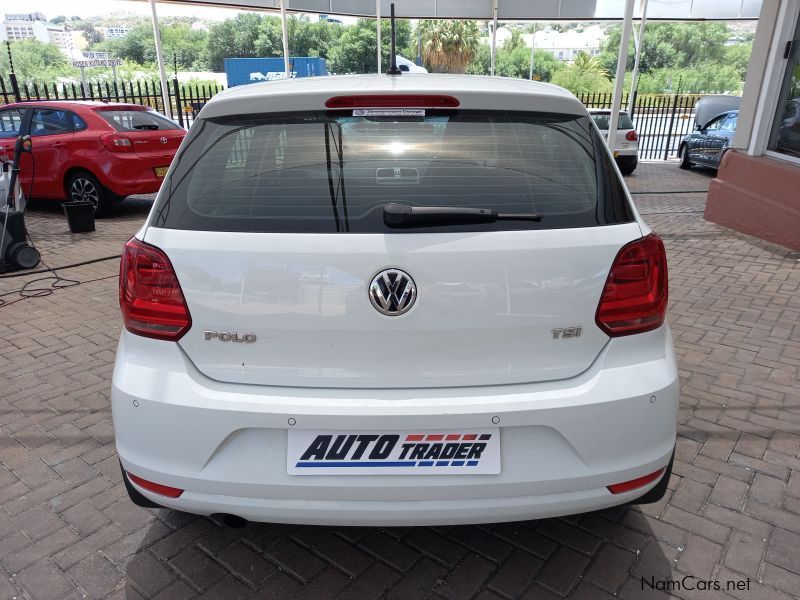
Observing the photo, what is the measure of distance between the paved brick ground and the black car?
12009 mm

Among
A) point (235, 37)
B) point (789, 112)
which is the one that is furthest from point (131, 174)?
point (235, 37)

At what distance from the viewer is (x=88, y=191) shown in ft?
29.0

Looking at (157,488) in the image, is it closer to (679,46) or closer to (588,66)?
(588,66)

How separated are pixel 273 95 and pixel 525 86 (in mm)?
891

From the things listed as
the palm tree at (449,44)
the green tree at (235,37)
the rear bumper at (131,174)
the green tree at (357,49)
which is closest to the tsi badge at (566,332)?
the rear bumper at (131,174)

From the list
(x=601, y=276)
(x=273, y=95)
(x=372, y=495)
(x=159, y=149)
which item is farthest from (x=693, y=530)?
(x=159, y=149)

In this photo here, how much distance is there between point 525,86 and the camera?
2.17 meters

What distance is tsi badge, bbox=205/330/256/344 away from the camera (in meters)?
1.81

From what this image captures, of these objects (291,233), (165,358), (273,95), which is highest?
(273,95)

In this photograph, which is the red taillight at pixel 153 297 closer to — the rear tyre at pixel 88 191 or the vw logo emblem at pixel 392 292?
the vw logo emblem at pixel 392 292

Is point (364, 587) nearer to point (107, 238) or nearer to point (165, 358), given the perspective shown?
point (165, 358)

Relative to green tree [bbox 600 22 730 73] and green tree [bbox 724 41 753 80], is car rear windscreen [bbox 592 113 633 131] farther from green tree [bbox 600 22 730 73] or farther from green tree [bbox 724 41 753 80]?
green tree [bbox 724 41 753 80]

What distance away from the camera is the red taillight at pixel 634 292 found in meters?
1.86

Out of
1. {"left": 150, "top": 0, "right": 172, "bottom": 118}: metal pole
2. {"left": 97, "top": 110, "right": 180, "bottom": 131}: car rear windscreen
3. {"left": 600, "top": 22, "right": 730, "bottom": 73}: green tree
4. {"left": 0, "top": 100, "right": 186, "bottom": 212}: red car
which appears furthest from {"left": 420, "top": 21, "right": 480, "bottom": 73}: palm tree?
{"left": 0, "top": 100, "right": 186, "bottom": 212}: red car
